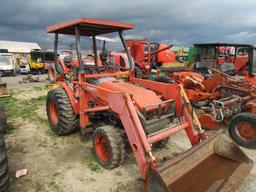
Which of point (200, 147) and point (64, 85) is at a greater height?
point (64, 85)

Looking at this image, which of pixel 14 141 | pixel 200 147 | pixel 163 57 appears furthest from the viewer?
pixel 163 57

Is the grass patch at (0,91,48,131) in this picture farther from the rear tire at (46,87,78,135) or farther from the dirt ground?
the rear tire at (46,87,78,135)

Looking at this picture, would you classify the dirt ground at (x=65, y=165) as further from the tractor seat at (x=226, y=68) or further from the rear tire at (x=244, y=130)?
the tractor seat at (x=226, y=68)

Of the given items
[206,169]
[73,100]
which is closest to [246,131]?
[206,169]

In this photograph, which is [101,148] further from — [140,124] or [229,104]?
[229,104]

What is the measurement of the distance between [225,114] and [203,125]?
0.52m

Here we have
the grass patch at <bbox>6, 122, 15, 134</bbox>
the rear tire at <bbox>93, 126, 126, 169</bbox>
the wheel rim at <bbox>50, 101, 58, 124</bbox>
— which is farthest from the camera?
the grass patch at <bbox>6, 122, 15, 134</bbox>

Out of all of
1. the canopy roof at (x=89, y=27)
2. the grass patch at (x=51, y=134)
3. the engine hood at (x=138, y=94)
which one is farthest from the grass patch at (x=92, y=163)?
the canopy roof at (x=89, y=27)

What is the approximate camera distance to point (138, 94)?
13.1 ft

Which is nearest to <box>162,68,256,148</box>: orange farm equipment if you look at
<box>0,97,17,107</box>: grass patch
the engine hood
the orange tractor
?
the orange tractor

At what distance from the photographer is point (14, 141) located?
5.07m

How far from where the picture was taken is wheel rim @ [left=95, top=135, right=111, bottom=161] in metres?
3.91

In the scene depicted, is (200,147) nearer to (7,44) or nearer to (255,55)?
(255,55)

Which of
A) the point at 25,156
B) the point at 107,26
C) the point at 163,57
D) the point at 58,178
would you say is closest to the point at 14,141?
the point at 25,156
